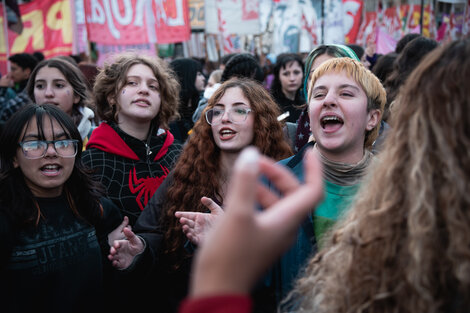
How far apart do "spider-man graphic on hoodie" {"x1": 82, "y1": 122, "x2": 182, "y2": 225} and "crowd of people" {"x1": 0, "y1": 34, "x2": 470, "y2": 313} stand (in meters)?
0.01

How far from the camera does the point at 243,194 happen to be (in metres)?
0.86

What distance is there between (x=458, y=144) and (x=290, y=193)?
1.53 ft

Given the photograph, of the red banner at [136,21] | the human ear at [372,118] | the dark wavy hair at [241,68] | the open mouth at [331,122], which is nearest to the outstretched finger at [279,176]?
the open mouth at [331,122]

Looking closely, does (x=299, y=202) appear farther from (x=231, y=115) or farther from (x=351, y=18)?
(x=351, y=18)

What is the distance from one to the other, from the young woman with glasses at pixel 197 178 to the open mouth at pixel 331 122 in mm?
636

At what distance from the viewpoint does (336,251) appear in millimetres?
1342

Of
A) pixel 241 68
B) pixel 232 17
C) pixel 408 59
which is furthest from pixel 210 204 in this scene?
pixel 232 17

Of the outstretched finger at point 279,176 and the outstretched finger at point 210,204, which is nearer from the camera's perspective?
the outstretched finger at point 279,176

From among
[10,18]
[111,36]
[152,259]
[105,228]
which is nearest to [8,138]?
[105,228]

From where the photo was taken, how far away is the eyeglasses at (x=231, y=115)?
285 cm

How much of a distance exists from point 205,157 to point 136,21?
16.1 ft

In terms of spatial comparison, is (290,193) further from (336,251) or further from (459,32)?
(459,32)

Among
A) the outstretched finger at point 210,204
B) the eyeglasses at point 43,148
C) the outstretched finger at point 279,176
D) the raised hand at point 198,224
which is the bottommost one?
the raised hand at point 198,224

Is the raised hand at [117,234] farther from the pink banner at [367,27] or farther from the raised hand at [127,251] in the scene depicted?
the pink banner at [367,27]
